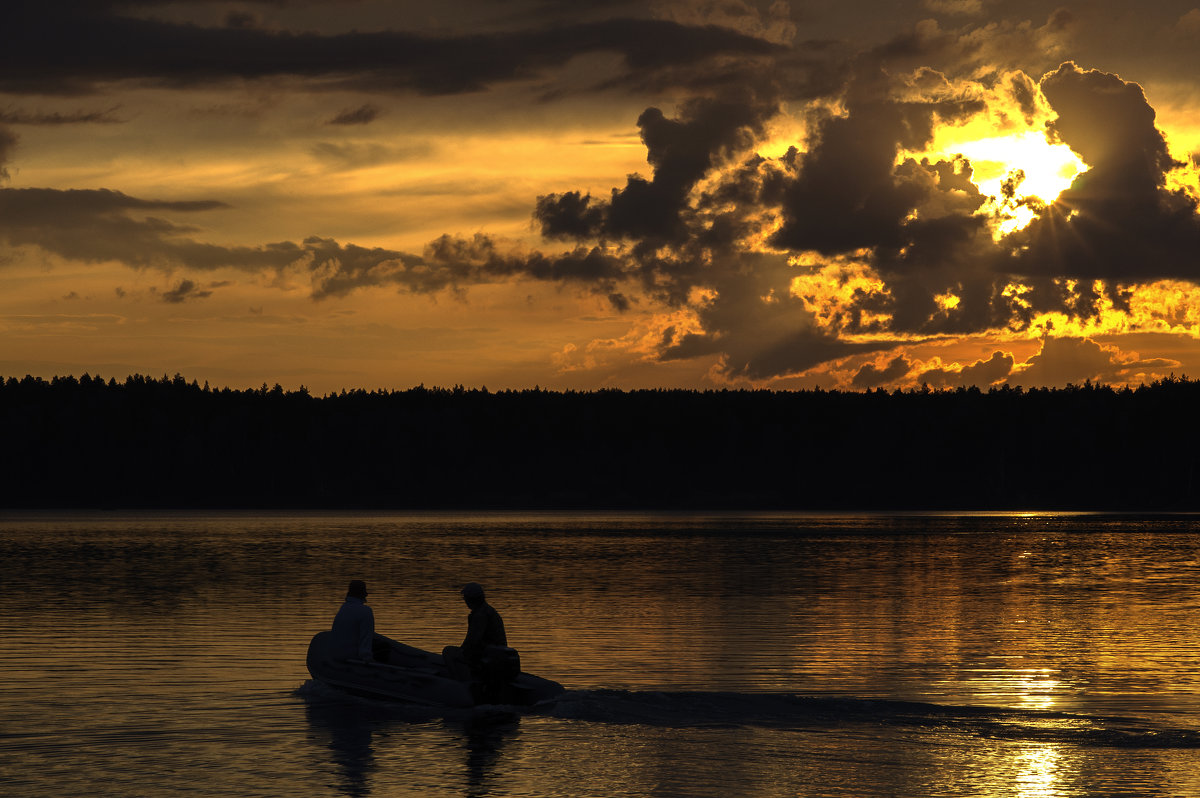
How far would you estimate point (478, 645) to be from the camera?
31.8 meters

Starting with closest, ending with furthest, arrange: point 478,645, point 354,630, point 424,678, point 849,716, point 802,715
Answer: point 849,716, point 802,715, point 478,645, point 424,678, point 354,630

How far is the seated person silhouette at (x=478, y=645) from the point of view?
104ft

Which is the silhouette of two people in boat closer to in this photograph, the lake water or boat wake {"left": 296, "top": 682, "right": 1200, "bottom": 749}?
boat wake {"left": 296, "top": 682, "right": 1200, "bottom": 749}

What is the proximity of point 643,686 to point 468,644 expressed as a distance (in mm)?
5120

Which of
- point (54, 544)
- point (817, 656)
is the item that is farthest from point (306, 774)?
point (54, 544)

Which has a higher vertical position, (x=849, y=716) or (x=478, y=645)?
(x=478, y=645)

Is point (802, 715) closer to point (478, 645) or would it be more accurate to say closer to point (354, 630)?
point (478, 645)

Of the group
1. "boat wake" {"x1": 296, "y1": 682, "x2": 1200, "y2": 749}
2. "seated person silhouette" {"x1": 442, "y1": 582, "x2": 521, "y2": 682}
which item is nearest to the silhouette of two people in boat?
"seated person silhouette" {"x1": 442, "y1": 582, "x2": 521, "y2": 682}

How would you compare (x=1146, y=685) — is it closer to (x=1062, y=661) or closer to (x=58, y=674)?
(x=1062, y=661)

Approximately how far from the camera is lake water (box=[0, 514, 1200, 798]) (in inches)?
982

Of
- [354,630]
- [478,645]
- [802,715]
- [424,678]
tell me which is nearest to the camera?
[802,715]

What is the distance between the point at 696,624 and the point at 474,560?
42686 millimetres

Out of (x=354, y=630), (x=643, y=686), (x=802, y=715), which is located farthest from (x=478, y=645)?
(x=802, y=715)

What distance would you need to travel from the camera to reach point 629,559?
92.2m
